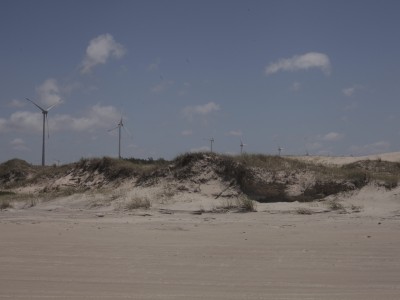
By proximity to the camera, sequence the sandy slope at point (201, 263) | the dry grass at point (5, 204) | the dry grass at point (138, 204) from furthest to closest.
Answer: the dry grass at point (5, 204)
the dry grass at point (138, 204)
the sandy slope at point (201, 263)

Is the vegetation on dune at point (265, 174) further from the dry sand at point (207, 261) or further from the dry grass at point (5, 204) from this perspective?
the dry sand at point (207, 261)

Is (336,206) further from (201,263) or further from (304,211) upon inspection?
(201,263)

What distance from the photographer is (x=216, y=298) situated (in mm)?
5289

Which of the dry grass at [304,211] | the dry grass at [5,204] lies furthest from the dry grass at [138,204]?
the dry grass at [5,204]

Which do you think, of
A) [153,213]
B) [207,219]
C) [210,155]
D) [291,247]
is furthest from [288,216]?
[210,155]

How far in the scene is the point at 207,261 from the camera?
285 inches

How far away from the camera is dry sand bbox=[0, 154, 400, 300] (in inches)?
220

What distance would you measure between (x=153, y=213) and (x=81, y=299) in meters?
11.2

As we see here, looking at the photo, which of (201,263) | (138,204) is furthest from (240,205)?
(201,263)

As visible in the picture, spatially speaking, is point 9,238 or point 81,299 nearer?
point 81,299

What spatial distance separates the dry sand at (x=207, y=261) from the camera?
18.3 ft

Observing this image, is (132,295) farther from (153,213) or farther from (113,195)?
(113,195)

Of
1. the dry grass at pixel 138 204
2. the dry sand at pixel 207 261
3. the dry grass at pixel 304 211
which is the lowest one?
the dry sand at pixel 207 261

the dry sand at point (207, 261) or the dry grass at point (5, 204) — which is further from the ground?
the dry grass at point (5, 204)
